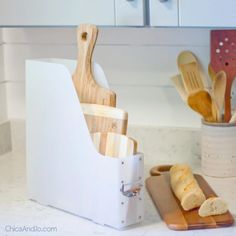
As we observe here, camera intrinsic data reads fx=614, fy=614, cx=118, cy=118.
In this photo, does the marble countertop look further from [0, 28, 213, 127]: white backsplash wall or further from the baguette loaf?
[0, 28, 213, 127]: white backsplash wall

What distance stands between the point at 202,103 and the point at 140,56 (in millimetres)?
285

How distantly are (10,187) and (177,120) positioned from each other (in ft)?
1.75

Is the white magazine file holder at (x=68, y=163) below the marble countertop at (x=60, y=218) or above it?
above

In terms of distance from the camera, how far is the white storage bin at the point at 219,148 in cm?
164

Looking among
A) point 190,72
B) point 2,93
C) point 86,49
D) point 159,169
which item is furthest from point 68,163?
point 2,93

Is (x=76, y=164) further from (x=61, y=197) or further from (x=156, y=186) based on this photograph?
(x=156, y=186)

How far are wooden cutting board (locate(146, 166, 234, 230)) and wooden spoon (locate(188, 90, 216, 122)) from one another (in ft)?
0.54

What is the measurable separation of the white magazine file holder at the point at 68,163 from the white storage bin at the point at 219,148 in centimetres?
40

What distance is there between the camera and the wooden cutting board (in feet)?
4.34

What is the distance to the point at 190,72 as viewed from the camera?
67.4 inches

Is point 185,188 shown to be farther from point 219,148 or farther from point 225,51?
point 225,51

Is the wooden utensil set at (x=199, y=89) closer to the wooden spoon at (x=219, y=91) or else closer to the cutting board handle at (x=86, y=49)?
the wooden spoon at (x=219, y=91)

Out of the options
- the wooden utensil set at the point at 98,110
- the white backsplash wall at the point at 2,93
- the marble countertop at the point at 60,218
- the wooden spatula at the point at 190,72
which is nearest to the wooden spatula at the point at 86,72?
the wooden utensil set at the point at 98,110

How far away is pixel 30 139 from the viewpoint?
1499 millimetres
